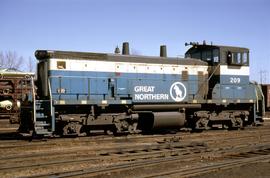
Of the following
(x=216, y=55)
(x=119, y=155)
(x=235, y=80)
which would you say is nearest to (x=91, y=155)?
(x=119, y=155)

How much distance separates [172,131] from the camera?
1731 cm

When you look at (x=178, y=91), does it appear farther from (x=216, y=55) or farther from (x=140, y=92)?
(x=216, y=55)

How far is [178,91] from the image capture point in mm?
16750

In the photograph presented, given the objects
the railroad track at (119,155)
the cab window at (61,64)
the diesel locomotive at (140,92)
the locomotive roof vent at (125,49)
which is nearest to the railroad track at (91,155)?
the railroad track at (119,155)

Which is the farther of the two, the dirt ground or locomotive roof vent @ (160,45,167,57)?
locomotive roof vent @ (160,45,167,57)

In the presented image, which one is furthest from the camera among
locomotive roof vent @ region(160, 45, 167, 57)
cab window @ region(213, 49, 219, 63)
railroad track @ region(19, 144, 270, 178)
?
locomotive roof vent @ region(160, 45, 167, 57)

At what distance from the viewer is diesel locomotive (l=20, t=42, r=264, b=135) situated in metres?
14.2

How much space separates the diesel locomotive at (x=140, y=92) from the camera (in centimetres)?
1425

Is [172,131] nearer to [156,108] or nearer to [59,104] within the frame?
[156,108]

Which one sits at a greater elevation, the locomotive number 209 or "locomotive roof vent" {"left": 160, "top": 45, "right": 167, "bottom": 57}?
"locomotive roof vent" {"left": 160, "top": 45, "right": 167, "bottom": 57}

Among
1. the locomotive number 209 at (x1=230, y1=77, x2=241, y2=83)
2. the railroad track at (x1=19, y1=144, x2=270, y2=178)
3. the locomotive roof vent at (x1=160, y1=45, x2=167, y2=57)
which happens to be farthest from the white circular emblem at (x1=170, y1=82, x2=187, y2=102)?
the railroad track at (x1=19, y1=144, x2=270, y2=178)

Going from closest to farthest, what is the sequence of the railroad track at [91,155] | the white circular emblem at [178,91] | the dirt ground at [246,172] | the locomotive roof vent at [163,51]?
1. the dirt ground at [246,172]
2. the railroad track at [91,155]
3. the white circular emblem at [178,91]
4. the locomotive roof vent at [163,51]

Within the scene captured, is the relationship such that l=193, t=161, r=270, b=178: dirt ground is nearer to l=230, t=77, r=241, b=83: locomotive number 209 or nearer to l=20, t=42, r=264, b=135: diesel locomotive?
l=20, t=42, r=264, b=135: diesel locomotive

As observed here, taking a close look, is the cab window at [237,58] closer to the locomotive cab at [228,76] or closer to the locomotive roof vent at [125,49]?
the locomotive cab at [228,76]
